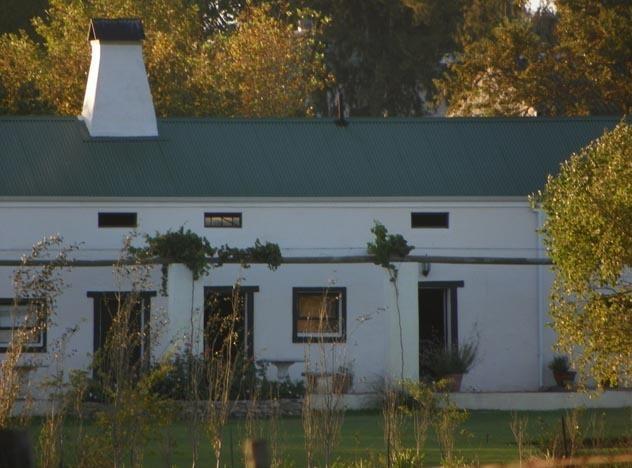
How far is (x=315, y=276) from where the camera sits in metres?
29.4

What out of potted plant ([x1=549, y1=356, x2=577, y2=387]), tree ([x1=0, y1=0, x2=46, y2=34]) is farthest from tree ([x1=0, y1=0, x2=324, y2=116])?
potted plant ([x1=549, y1=356, x2=577, y2=387])

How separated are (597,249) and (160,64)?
90.5 ft

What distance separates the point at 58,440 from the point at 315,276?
618 inches

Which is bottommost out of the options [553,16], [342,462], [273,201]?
[342,462]

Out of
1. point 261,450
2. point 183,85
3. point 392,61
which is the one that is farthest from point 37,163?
point 392,61

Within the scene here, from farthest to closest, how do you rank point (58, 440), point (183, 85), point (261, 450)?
1. point (183, 85)
2. point (58, 440)
3. point (261, 450)

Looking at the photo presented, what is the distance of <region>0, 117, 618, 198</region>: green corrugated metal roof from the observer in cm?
2978

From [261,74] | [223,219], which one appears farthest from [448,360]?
[261,74]

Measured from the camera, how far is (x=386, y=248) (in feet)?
87.7

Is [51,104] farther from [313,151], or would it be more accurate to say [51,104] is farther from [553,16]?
[553,16]

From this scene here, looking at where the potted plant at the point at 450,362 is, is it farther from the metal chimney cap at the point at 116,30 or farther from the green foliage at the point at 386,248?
the metal chimney cap at the point at 116,30

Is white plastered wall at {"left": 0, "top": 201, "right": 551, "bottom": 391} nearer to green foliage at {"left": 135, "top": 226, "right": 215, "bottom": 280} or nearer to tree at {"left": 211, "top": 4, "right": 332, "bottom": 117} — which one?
green foliage at {"left": 135, "top": 226, "right": 215, "bottom": 280}

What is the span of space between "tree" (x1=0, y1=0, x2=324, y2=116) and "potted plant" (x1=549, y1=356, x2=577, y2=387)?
16470 mm

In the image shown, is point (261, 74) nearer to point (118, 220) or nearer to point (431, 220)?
point (431, 220)
